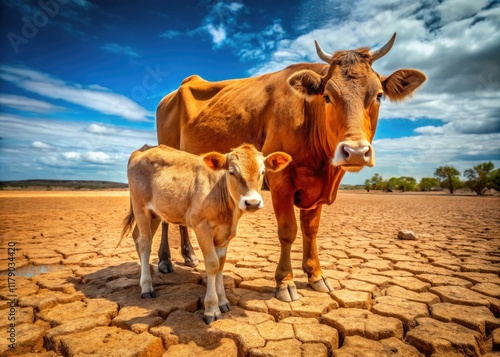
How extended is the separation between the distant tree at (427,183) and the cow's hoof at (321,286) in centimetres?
6237

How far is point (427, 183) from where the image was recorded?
56281mm

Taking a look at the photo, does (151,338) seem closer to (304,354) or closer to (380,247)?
(304,354)

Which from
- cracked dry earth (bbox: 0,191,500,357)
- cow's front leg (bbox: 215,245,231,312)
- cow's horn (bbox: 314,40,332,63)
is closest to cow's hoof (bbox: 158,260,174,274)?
cracked dry earth (bbox: 0,191,500,357)

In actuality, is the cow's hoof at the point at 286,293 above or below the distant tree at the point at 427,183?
below

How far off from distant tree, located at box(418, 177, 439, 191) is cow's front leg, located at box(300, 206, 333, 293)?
6223 centimetres

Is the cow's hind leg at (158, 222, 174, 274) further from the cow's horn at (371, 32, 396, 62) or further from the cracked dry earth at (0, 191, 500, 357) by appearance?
the cow's horn at (371, 32, 396, 62)

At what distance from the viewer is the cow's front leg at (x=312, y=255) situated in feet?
11.4

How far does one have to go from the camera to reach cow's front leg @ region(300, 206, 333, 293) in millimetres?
3467

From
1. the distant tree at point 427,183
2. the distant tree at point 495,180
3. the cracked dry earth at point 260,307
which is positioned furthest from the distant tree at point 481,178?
the cracked dry earth at point 260,307

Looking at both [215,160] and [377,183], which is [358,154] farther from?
[377,183]

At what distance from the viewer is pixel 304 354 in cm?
218

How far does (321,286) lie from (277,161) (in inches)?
66.3

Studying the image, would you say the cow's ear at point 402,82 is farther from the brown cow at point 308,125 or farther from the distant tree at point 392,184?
the distant tree at point 392,184

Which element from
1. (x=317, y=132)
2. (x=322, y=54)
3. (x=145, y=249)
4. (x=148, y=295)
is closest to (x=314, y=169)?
(x=317, y=132)
